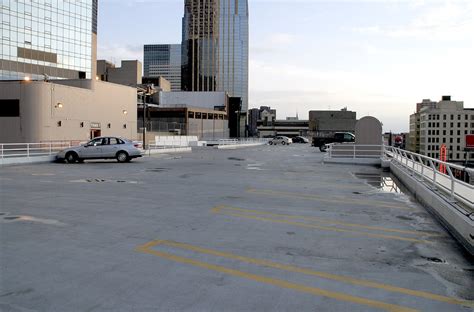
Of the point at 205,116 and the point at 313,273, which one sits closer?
the point at 313,273

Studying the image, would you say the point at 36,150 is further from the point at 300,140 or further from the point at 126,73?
the point at 126,73

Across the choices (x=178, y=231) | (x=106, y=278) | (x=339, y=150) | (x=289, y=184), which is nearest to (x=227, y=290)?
(x=106, y=278)

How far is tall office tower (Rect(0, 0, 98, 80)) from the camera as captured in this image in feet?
237

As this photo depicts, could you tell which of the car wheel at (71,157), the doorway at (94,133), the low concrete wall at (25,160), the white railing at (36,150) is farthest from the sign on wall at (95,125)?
the car wheel at (71,157)

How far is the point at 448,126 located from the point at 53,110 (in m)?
134

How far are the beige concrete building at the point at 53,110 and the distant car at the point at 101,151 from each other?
1464 cm

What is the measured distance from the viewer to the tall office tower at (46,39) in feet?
237

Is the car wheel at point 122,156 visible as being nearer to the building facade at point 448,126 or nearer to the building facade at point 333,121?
the building facade at point 448,126

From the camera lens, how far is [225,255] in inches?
260

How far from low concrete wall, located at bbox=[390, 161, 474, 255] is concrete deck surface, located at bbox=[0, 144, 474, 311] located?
21 cm

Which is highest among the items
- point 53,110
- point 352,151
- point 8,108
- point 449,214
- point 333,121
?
point 333,121

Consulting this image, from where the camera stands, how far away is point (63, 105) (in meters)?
42.2

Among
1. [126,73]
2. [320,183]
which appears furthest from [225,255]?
[126,73]

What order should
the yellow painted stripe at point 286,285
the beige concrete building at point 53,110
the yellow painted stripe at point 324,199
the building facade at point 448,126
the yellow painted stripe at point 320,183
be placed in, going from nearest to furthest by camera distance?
the yellow painted stripe at point 286,285 → the yellow painted stripe at point 324,199 → the yellow painted stripe at point 320,183 → the beige concrete building at point 53,110 → the building facade at point 448,126
